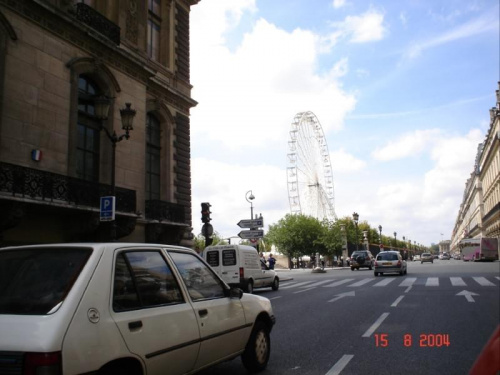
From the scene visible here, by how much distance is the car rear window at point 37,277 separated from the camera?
3.32 meters

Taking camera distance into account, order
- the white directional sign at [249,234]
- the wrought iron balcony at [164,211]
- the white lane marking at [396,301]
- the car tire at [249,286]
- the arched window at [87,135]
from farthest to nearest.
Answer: the white directional sign at [249,234]
the wrought iron balcony at [164,211]
the car tire at [249,286]
the arched window at [87,135]
the white lane marking at [396,301]

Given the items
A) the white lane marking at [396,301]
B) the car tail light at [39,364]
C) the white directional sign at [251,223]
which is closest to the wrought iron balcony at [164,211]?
the white directional sign at [251,223]

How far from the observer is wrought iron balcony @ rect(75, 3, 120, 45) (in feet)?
61.0

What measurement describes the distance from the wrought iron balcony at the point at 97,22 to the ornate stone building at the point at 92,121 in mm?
45

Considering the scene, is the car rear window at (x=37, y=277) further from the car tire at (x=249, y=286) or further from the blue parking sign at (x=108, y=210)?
the car tire at (x=249, y=286)

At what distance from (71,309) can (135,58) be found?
19.8 meters

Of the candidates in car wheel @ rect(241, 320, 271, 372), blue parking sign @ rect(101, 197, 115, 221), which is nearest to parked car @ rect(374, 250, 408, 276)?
blue parking sign @ rect(101, 197, 115, 221)

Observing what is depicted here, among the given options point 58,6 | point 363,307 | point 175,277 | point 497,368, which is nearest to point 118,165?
point 58,6

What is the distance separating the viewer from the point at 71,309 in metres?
3.23

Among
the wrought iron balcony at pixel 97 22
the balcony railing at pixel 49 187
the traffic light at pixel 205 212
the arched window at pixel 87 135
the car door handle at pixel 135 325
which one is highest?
the wrought iron balcony at pixel 97 22

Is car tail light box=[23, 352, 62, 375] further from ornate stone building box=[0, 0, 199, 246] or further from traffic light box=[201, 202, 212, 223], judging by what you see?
traffic light box=[201, 202, 212, 223]

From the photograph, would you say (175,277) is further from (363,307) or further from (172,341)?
(363,307)

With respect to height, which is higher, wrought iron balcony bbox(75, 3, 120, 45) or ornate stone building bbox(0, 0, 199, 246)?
wrought iron balcony bbox(75, 3, 120, 45)

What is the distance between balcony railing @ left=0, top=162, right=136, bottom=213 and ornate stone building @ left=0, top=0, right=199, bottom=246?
37 mm
